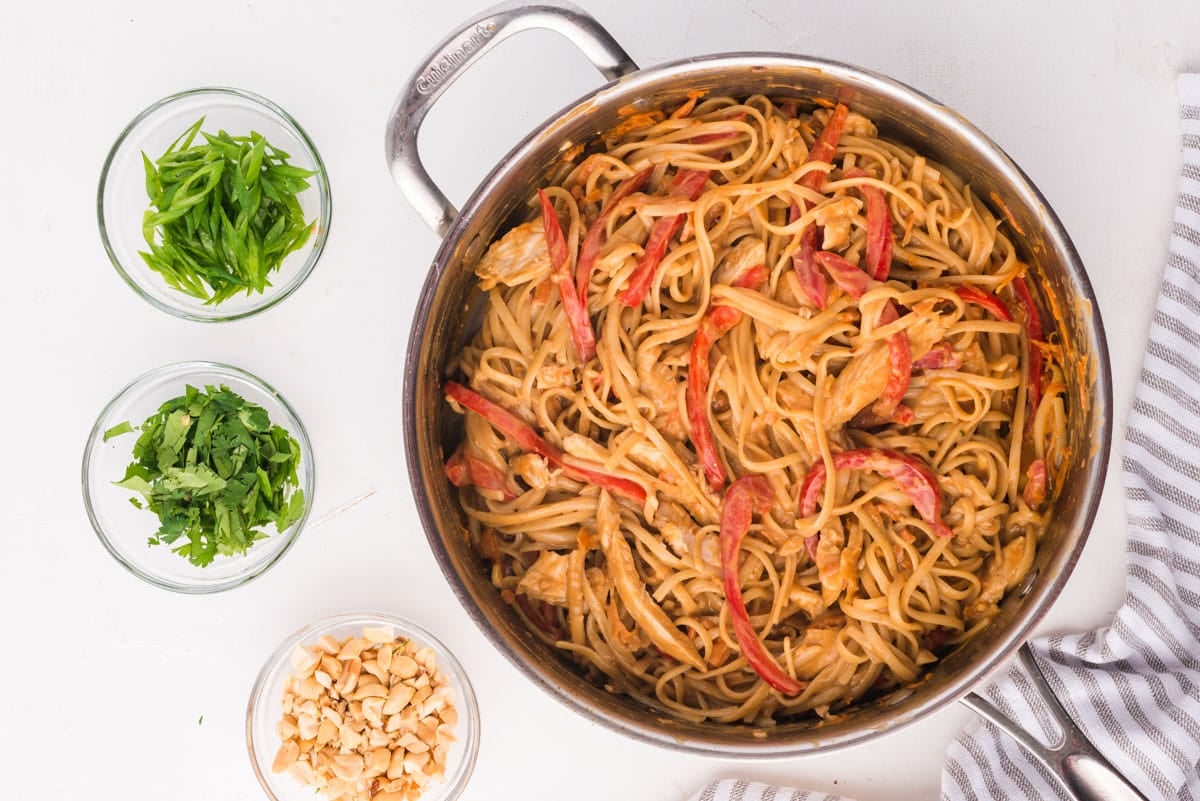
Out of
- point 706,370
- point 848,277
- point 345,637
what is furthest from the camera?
point 345,637

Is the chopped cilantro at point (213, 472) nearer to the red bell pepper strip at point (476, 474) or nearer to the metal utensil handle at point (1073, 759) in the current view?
the red bell pepper strip at point (476, 474)

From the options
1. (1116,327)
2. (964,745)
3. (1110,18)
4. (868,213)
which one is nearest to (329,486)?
(868,213)

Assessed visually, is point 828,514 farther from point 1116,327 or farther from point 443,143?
point 443,143

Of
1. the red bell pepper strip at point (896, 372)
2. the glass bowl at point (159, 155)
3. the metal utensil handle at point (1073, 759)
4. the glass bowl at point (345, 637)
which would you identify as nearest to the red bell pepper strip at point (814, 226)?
the red bell pepper strip at point (896, 372)

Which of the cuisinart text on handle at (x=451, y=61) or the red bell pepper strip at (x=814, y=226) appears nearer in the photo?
the cuisinart text on handle at (x=451, y=61)

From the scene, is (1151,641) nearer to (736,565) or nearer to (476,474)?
(736,565)

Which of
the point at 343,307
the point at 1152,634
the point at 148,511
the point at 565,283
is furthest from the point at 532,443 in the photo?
the point at 1152,634
